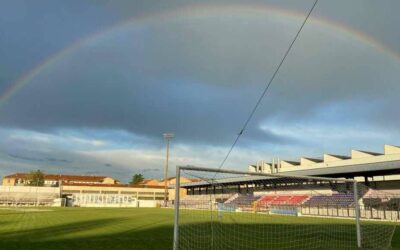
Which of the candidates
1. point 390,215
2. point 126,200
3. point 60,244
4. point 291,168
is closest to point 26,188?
point 126,200

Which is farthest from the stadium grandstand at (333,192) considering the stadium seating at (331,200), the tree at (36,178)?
the tree at (36,178)

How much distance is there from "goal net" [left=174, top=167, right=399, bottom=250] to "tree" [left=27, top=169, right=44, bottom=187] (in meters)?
103

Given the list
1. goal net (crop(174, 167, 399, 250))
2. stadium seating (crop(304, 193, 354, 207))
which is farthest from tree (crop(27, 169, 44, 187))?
stadium seating (crop(304, 193, 354, 207))

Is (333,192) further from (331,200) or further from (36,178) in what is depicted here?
(36,178)

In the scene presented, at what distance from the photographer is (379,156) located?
6600cm

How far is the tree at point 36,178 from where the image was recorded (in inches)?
6629

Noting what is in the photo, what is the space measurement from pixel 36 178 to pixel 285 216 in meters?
146

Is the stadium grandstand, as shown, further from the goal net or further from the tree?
the tree

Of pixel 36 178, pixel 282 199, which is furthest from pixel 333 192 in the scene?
pixel 36 178

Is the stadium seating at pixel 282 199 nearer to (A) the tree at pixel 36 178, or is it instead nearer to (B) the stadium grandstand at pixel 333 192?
(B) the stadium grandstand at pixel 333 192

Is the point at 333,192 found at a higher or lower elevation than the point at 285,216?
higher

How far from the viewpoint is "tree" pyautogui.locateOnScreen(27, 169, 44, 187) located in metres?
168

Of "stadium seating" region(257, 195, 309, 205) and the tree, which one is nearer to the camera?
"stadium seating" region(257, 195, 309, 205)

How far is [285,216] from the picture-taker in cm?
4878
